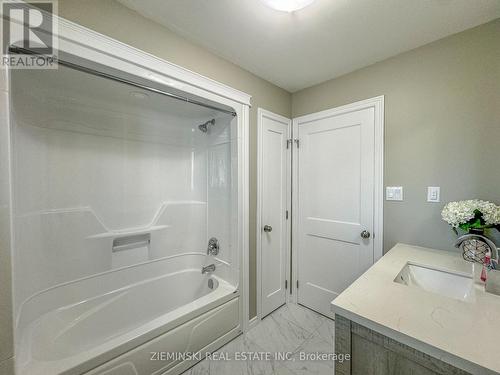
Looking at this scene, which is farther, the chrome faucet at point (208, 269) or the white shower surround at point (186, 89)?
the chrome faucet at point (208, 269)

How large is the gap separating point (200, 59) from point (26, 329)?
7.27 feet

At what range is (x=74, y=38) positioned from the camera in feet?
3.51

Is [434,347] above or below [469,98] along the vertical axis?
below

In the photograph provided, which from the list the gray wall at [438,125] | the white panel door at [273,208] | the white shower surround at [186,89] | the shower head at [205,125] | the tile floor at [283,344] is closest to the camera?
the white shower surround at [186,89]

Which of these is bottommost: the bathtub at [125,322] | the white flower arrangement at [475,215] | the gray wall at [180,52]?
the bathtub at [125,322]

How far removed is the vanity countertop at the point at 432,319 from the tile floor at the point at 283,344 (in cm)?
98

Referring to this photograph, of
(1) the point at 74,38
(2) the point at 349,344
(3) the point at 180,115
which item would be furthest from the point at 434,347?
(3) the point at 180,115

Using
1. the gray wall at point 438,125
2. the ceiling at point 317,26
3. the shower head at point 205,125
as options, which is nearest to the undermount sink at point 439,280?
the gray wall at point 438,125

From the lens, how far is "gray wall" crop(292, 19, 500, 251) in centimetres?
136

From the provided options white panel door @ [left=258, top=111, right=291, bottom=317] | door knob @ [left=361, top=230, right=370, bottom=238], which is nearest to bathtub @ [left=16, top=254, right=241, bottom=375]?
white panel door @ [left=258, top=111, right=291, bottom=317]

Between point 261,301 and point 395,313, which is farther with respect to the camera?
point 261,301

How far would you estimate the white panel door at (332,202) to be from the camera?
1.86 metres

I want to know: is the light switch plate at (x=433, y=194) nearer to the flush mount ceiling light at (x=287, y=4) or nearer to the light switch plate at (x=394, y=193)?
the light switch plate at (x=394, y=193)

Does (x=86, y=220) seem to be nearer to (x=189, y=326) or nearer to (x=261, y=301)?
(x=189, y=326)
